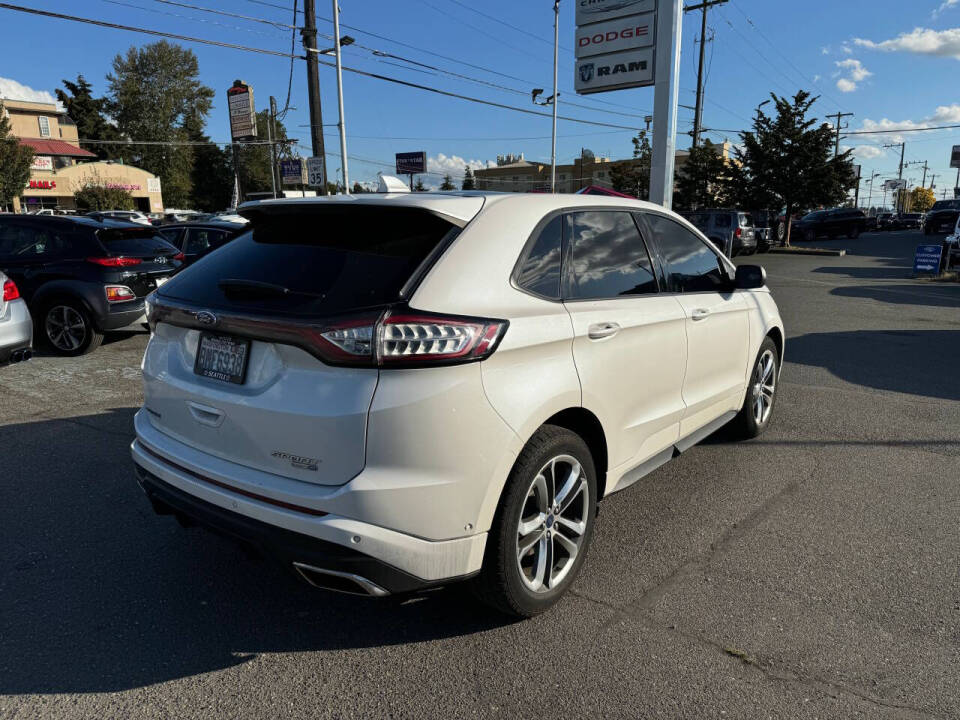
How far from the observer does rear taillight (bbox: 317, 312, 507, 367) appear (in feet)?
7.27

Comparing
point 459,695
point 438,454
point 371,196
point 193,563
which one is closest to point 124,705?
point 193,563

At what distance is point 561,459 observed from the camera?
273 cm

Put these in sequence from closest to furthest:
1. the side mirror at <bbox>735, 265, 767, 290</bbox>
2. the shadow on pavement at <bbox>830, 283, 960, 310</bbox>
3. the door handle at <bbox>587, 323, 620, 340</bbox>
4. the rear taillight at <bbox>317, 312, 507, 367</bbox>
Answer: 1. the rear taillight at <bbox>317, 312, 507, 367</bbox>
2. the door handle at <bbox>587, 323, 620, 340</bbox>
3. the side mirror at <bbox>735, 265, 767, 290</bbox>
4. the shadow on pavement at <bbox>830, 283, 960, 310</bbox>

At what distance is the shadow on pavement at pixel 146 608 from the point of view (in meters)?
2.53

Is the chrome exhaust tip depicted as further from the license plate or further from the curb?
the curb

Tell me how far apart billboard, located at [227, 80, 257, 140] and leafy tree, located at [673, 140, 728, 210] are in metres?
20.5

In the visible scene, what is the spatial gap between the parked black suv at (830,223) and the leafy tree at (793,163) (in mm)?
7950

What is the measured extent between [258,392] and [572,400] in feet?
3.91

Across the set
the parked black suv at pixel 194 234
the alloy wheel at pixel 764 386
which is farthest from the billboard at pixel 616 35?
the alloy wheel at pixel 764 386

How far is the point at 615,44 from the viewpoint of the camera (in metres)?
15.3

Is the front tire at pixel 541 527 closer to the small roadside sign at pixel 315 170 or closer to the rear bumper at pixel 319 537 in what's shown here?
the rear bumper at pixel 319 537

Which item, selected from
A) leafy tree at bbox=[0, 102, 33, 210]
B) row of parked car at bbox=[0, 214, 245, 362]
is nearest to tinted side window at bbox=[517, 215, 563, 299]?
row of parked car at bbox=[0, 214, 245, 362]

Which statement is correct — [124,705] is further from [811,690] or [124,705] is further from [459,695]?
[811,690]

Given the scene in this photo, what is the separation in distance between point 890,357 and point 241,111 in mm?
26281
